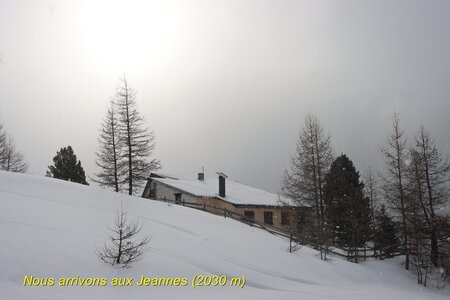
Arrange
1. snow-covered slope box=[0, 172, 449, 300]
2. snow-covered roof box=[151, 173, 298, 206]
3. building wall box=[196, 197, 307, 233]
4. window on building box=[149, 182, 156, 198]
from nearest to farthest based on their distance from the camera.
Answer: snow-covered slope box=[0, 172, 449, 300], building wall box=[196, 197, 307, 233], snow-covered roof box=[151, 173, 298, 206], window on building box=[149, 182, 156, 198]

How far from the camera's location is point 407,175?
2702cm

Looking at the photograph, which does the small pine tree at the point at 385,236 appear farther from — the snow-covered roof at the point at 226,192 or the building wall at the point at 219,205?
the snow-covered roof at the point at 226,192

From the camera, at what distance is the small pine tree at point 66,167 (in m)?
37.8

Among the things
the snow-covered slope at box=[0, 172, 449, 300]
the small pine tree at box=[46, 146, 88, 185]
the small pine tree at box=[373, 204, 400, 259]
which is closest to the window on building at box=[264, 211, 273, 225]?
the small pine tree at box=[373, 204, 400, 259]

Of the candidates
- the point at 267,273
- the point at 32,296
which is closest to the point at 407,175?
the point at 267,273

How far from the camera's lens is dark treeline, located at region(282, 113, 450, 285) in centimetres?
2509

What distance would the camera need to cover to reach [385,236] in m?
30.3

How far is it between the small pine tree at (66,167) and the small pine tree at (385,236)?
2870 cm

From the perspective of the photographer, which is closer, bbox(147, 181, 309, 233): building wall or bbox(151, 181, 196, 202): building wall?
bbox(147, 181, 309, 233): building wall


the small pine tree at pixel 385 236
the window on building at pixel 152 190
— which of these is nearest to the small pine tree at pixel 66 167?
the window on building at pixel 152 190

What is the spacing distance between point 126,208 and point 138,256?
8402mm
